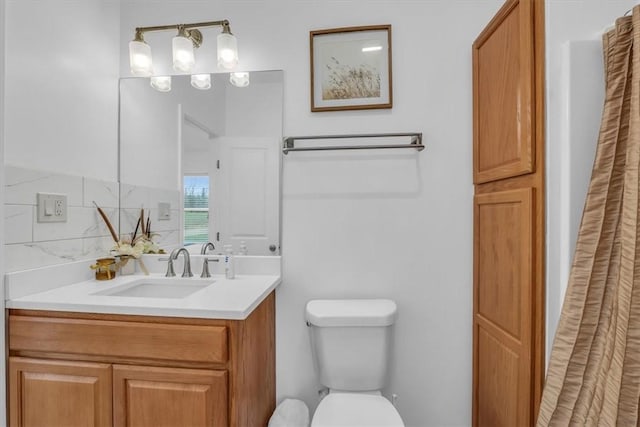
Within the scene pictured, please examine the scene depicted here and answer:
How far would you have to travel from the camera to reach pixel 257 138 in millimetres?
1552

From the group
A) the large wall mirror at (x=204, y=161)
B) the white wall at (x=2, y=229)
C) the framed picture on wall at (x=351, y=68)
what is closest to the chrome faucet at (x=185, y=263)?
the large wall mirror at (x=204, y=161)

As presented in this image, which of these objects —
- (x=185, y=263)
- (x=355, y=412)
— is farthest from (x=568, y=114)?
(x=185, y=263)

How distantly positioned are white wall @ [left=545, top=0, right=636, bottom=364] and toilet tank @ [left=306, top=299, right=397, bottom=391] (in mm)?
590

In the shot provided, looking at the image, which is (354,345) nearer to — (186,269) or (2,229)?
(186,269)

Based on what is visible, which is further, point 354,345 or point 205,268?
point 205,268

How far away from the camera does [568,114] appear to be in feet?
2.91

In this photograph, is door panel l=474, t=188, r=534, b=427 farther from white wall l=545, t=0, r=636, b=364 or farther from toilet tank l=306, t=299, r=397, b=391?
toilet tank l=306, t=299, r=397, b=391

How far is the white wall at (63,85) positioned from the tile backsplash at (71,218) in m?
0.06

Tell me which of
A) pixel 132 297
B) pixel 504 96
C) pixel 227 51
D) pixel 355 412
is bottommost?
pixel 355 412

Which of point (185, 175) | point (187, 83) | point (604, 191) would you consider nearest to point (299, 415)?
point (185, 175)

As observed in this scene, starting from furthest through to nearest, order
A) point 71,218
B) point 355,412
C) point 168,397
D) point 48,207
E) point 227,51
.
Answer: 1. point 227,51
2. point 71,218
3. point 48,207
4. point 355,412
5. point 168,397

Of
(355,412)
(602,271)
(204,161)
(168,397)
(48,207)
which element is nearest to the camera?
(602,271)

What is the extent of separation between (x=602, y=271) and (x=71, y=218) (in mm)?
1947

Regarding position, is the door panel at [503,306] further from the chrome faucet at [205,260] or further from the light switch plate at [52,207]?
the light switch plate at [52,207]
